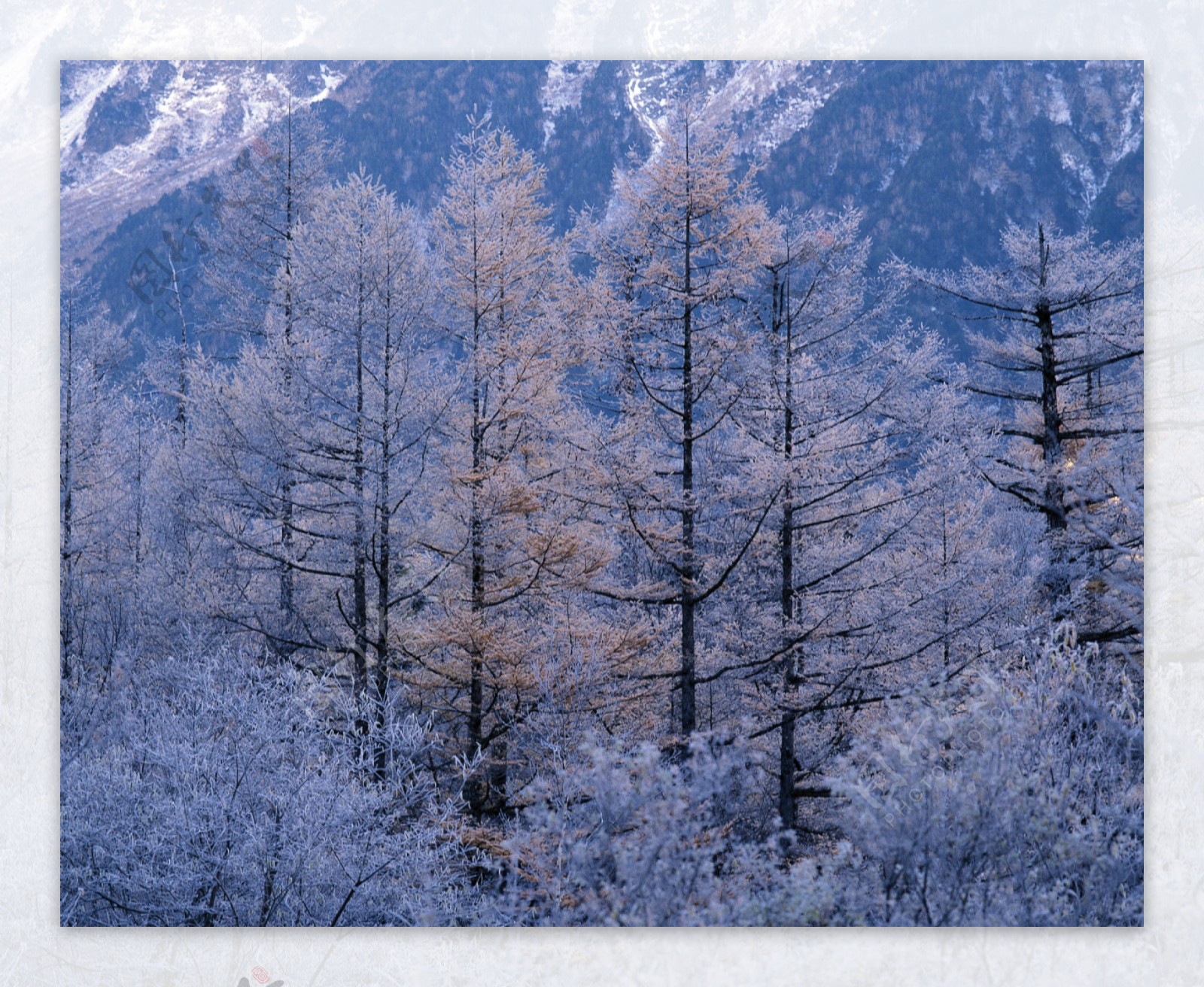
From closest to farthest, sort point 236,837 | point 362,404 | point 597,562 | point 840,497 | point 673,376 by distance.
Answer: point 236,837, point 597,562, point 673,376, point 362,404, point 840,497

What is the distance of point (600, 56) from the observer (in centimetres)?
577

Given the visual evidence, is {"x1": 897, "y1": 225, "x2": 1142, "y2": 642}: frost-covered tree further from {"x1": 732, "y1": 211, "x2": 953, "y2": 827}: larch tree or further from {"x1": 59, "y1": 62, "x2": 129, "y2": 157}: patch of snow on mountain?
{"x1": 59, "y1": 62, "x2": 129, "y2": 157}: patch of snow on mountain

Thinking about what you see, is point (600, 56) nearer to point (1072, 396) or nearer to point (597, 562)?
point (597, 562)

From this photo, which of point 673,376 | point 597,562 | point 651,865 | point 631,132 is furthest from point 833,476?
point 651,865

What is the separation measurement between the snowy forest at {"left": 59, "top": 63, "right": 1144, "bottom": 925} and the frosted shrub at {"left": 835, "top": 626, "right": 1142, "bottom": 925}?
24 millimetres

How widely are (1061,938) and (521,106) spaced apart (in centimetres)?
563

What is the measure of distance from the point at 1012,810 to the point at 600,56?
461cm

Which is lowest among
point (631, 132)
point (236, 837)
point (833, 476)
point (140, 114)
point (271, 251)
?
point (236, 837)

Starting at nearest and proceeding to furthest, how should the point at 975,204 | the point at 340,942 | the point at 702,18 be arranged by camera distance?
the point at 340,942 < the point at 702,18 < the point at 975,204

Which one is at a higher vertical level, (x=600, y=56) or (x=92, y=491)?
(x=600, y=56)

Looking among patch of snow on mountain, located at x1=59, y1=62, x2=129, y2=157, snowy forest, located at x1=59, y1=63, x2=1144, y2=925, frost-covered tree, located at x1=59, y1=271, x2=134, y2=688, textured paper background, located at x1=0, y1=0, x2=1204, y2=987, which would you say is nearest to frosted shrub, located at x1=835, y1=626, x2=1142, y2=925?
snowy forest, located at x1=59, y1=63, x2=1144, y2=925

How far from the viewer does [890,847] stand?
4.89 metres

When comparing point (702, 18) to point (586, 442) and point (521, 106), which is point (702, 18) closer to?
point (521, 106)

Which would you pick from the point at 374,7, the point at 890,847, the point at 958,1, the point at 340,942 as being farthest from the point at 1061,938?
the point at 374,7
